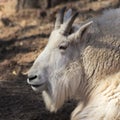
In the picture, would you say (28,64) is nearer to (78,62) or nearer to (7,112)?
(7,112)

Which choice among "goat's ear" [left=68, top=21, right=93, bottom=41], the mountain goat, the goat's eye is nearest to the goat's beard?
the mountain goat

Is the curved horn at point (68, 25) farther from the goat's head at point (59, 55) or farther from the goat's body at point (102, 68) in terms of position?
the goat's body at point (102, 68)

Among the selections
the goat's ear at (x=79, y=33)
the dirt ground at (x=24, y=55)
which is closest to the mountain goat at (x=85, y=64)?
the goat's ear at (x=79, y=33)

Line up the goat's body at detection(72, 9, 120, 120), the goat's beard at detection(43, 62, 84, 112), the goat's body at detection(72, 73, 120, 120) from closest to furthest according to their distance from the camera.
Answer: the goat's body at detection(72, 73, 120, 120), the goat's body at detection(72, 9, 120, 120), the goat's beard at detection(43, 62, 84, 112)

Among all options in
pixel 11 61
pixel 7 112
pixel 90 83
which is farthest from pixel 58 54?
pixel 11 61

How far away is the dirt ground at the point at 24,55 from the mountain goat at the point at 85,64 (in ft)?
3.22

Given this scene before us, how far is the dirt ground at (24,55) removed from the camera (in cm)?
792

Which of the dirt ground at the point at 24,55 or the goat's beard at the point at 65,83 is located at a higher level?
the goat's beard at the point at 65,83

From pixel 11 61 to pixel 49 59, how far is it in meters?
4.35

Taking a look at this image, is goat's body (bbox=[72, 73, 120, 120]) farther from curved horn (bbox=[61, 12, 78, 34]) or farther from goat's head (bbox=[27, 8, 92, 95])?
curved horn (bbox=[61, 12, 78, 34])

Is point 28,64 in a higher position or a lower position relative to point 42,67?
lower

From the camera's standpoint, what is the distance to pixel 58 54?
670 cm

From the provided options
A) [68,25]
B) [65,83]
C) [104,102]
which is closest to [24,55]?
[65,83]

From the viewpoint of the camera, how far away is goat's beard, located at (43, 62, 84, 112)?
266 inches
